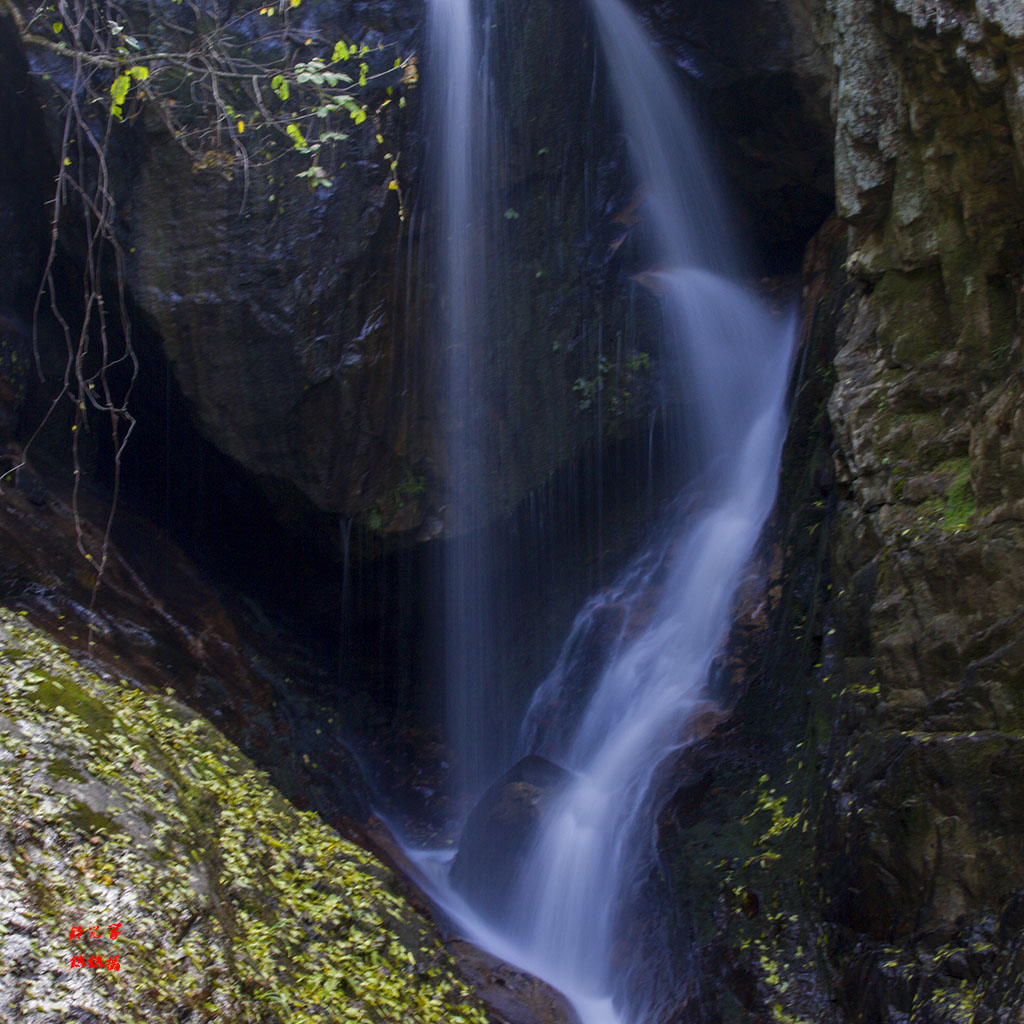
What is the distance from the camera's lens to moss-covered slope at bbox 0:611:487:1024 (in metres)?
3.22

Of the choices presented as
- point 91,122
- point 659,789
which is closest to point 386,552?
point 659,789

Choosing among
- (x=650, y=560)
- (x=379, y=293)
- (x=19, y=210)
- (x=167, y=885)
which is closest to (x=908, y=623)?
(x=167, y=885)

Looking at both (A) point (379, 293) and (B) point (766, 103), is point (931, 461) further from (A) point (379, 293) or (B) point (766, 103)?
(B) point (766, 103)

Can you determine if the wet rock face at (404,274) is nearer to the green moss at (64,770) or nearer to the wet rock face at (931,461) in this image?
the wet rock face at (931,461)

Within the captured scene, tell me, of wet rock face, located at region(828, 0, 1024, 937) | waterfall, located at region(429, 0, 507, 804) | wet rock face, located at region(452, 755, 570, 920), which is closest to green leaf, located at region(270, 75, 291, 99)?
wet rock face, located at region(828, 0, 1024, 937)

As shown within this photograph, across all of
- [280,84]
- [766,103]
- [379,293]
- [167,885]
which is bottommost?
[167,885]

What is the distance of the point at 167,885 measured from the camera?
12.6 ft

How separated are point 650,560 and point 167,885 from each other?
25.8 feet

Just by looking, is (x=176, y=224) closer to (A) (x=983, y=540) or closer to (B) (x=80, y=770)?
(B) (x=80, y=770)

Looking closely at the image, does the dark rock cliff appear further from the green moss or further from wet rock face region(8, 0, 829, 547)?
wet rock face region(8, 0, 829, 547)

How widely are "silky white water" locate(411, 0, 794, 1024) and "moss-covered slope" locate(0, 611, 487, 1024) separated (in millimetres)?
2098

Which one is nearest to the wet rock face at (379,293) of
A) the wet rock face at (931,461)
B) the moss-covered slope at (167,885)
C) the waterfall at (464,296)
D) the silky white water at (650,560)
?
the waterfall at (464,296)
